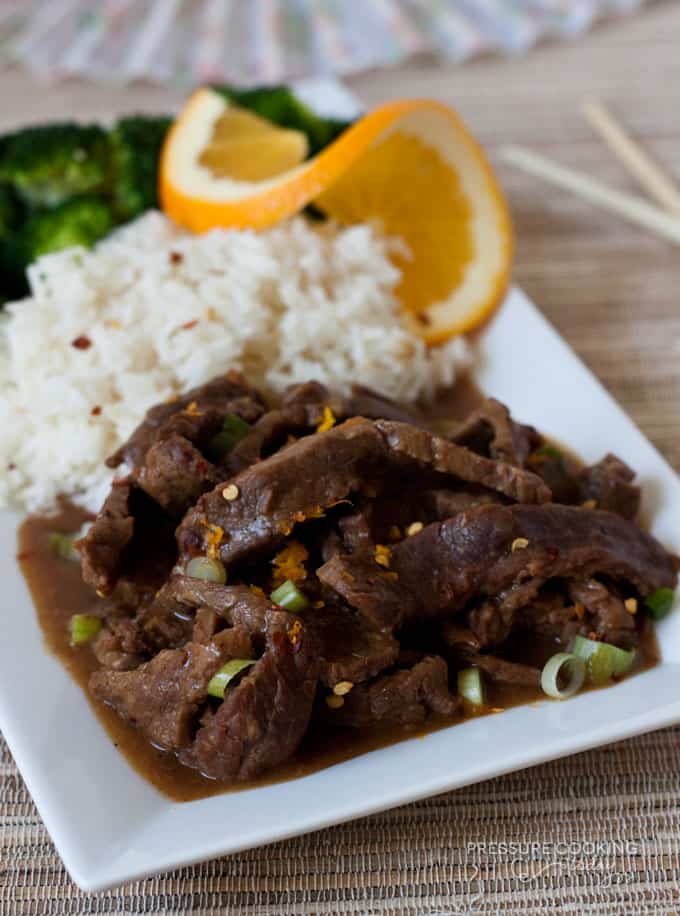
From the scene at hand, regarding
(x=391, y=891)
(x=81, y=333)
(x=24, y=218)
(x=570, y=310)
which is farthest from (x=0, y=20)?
(x=391, y=891)

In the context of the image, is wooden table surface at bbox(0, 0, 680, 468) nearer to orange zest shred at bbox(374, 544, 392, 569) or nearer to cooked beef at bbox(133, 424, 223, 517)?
orange zest shred at bbox(374, 544, 392, 569)

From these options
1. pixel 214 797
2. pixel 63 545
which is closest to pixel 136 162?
pixel 63 545

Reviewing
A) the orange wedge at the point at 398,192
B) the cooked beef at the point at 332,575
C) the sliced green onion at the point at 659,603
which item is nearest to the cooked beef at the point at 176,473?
the cooked beef at the point at 332,575

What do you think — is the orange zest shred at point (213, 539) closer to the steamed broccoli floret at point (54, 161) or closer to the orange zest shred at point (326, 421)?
the orange zest shred at point (326, 421)

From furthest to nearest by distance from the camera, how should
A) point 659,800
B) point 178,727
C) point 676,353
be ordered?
point 676,353, point 659,800, point 178,727

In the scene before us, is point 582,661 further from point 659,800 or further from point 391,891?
point 391,891

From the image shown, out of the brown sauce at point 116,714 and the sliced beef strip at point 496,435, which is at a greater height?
the brown sauce at point 116,714
